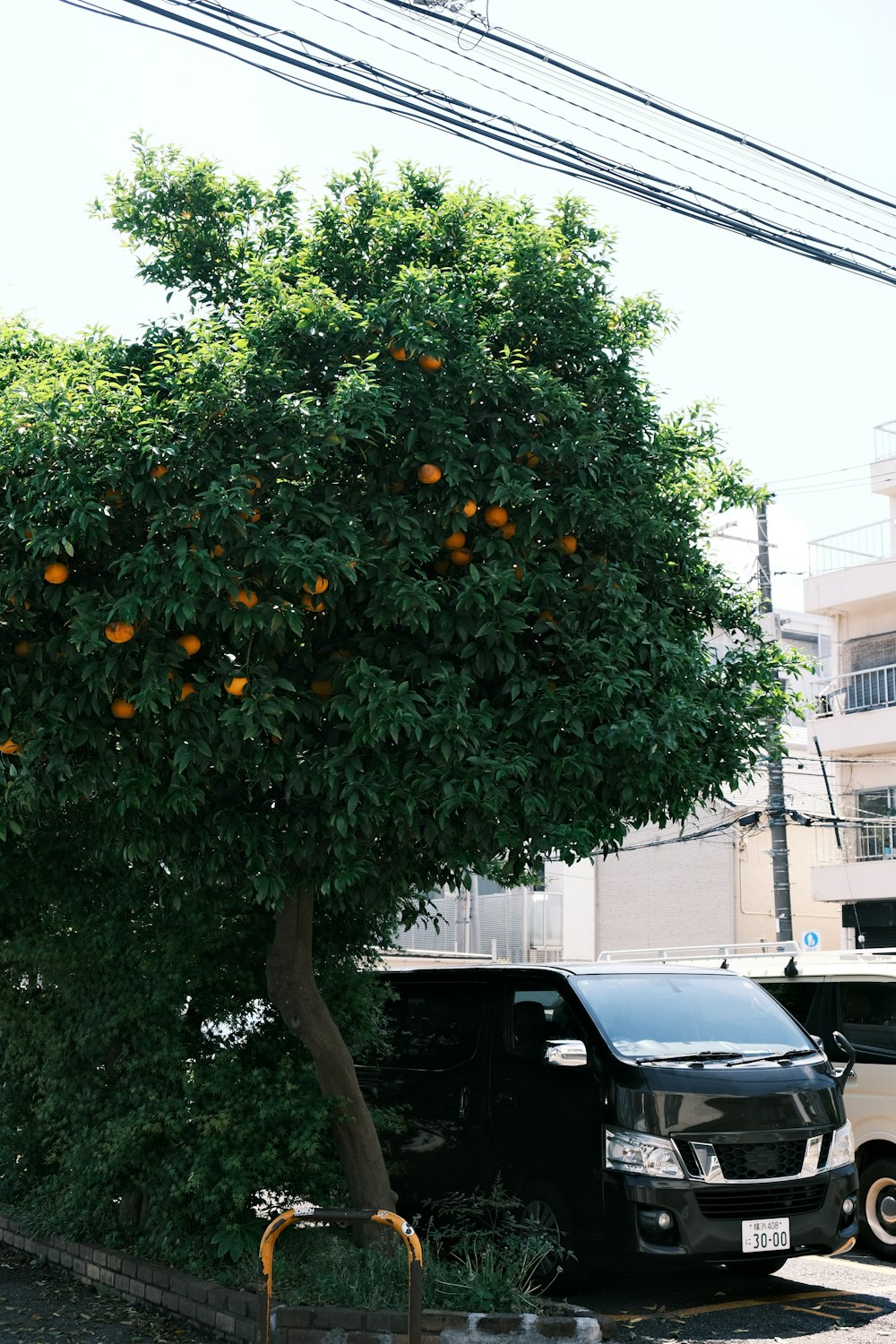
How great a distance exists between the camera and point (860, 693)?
100 ft

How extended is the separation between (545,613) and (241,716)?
1671 mm

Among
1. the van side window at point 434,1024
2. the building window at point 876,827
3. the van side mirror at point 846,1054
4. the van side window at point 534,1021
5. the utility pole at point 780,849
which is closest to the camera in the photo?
the van side window at point 534,1021

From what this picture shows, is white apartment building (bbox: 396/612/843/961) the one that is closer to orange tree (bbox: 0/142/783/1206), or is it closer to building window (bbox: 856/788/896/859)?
building window (bbox: 856/788/896/859)

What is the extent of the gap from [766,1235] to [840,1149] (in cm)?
86

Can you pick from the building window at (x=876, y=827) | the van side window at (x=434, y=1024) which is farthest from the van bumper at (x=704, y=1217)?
the building window at (x=876, y=827)

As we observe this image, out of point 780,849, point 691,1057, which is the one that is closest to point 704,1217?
point 691,1057

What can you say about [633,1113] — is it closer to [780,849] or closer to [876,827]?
[780,849]

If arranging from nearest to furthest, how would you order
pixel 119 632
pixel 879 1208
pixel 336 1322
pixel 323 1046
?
pixel 119 632
pixel 336 1322
pixel 323 1046
pixel 879 1208

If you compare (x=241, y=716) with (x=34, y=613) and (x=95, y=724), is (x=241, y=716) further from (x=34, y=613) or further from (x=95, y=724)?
(x=34, y=613)

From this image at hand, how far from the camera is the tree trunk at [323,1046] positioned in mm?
8367

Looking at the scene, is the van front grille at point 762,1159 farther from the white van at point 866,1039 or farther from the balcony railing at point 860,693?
the balcony railing at point 860,693

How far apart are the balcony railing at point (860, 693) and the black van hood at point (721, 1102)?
874 inches

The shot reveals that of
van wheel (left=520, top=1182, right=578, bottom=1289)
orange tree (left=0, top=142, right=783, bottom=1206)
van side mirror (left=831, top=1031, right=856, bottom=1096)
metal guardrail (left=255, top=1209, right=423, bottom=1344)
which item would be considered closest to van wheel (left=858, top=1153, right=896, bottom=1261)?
van side mirror (left=831, top=1031, right=856, bottom=1096)

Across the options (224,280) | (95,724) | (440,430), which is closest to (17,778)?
(95,724)
